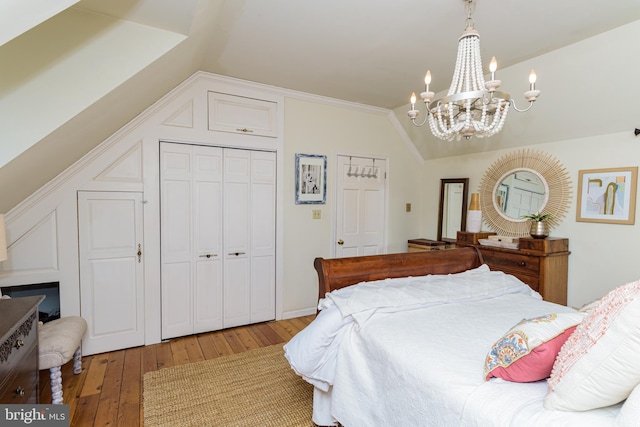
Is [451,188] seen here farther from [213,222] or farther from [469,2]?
[213,222]

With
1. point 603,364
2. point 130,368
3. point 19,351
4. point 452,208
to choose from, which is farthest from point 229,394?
point 452,208

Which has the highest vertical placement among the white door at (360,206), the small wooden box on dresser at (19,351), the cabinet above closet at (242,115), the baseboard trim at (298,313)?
the cabinet above closet at (242,115)

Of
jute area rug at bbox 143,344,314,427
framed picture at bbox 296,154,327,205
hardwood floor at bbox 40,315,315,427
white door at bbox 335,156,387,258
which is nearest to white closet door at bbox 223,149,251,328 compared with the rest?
hardwood floor at bbox 40,315,315,427

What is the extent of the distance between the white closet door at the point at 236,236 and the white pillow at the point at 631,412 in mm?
2964

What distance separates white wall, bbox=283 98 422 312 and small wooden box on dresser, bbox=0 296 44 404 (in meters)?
2.19

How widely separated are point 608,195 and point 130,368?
14.2ft

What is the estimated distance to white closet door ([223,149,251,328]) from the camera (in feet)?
10.5

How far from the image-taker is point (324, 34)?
2.28m

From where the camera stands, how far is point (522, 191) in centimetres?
336

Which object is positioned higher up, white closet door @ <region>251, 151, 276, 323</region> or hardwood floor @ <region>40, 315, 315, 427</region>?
white closet door @ <region>251, 151, 276, 323</region>

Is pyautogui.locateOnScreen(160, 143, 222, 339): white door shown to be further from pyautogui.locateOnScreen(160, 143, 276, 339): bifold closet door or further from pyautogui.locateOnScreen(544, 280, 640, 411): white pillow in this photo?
pyautogui.locateOnScreen(544, 280, 640, 411): white pillow

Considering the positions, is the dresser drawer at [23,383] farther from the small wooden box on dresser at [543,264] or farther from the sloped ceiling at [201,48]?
the small wooden box on dresser at [543,264]

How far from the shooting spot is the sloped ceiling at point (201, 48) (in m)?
1.54

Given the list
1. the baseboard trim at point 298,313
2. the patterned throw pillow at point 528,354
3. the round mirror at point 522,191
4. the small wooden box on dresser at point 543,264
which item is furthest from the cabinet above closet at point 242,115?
the patterned throw pillow at point 528,354
